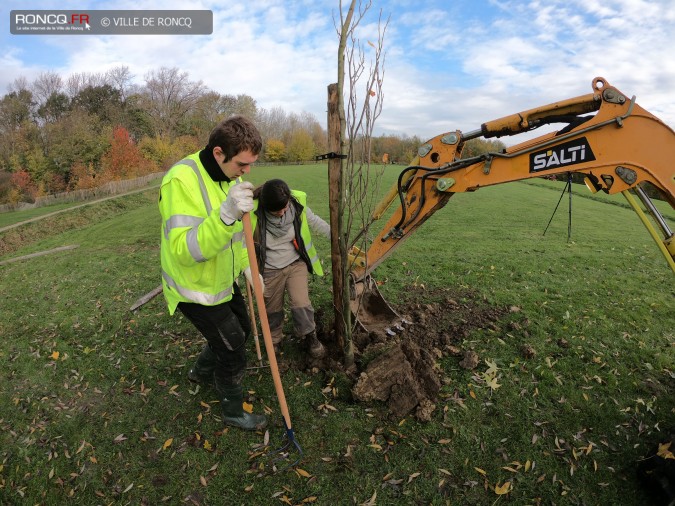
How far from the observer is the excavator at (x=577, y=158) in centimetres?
300

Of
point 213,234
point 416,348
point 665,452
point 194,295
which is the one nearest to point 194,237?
point 213,234

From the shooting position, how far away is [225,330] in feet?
10.8

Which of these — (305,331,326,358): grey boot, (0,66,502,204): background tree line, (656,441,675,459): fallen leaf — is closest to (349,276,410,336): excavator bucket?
(305,331,326,358): grey boot

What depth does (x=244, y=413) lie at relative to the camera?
150 inches

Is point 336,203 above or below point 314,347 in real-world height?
above

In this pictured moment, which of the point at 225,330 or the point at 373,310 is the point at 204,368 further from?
the point at 373,310

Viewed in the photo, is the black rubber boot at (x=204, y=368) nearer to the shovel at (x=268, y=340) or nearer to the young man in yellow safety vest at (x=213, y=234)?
the young man in yellow safety vest at (x=213, y=234)

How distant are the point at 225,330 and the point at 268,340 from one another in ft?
1.31

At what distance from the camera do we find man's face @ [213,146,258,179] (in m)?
2.84

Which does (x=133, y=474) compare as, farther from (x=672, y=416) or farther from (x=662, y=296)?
(x=662, y=296)

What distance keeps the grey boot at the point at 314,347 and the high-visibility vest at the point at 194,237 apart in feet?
5.38

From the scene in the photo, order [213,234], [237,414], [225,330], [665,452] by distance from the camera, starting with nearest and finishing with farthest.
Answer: [213,234]
[665,452]
[225,330]
[237,414]

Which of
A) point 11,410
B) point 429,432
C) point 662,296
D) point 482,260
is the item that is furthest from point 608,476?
point 11,410

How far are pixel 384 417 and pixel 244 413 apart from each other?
1.38 metres
